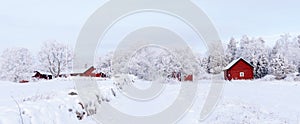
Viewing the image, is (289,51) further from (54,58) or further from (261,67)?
(54,58)

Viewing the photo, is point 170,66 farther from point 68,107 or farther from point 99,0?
point 68,107

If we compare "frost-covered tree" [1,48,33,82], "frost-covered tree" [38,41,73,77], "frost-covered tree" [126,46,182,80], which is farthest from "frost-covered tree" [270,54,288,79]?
"frost-covered tree" [1,48,33,82]

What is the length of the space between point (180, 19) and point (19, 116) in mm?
16235

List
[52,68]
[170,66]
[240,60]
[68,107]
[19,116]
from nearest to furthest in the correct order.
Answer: [19,116] → [68,107] → [240,60] → [170,66] → [52,68]

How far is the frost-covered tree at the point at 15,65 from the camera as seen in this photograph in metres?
56.4

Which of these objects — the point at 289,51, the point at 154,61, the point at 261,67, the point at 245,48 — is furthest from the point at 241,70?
the point at 289,51

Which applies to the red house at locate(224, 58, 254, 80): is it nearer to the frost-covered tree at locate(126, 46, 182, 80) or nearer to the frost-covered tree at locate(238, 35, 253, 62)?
the frost-covered tree at locate(126, 46, 182, 80)

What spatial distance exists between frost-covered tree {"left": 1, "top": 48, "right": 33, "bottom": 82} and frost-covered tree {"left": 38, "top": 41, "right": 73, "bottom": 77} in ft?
12.6

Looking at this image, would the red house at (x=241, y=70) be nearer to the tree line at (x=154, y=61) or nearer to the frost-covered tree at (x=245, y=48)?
the tree line at (x=154, y=61)

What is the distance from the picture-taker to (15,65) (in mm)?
56969

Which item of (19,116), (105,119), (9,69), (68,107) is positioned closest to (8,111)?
(19,116)

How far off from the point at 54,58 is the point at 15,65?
9.10 metres

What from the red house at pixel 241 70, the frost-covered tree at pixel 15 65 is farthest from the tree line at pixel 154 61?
the red house at pixel 241 70

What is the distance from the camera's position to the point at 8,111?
5.75m
